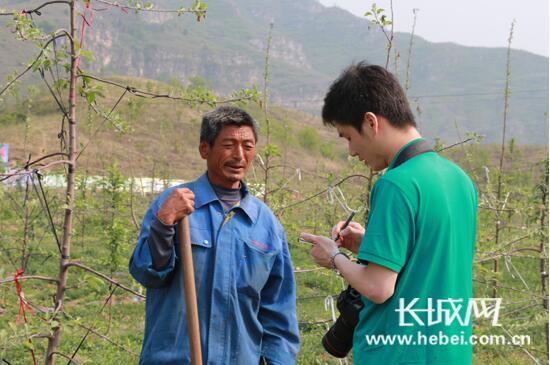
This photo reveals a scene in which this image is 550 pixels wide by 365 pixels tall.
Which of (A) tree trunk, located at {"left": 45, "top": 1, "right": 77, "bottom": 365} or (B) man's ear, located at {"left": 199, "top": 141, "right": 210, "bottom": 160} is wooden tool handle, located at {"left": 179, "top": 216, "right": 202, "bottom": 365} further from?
(A) tree trunk, located at {"left": 45, "top": 1, "right": 77, "bottom": 365}

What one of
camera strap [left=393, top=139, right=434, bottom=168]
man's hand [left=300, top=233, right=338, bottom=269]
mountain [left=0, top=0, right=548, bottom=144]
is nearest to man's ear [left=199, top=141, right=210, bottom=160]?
man's hand [left=300, top=233, right=338, bottom=269]

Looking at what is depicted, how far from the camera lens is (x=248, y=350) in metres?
2.37

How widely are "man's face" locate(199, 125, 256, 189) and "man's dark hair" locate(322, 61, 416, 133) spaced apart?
63cm

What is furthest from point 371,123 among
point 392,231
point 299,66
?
point 299,66

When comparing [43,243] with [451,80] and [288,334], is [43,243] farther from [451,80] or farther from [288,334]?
[451,80]

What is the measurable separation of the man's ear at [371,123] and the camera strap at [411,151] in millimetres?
94

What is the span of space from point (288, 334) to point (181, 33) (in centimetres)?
16421

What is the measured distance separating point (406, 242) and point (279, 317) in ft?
2.98

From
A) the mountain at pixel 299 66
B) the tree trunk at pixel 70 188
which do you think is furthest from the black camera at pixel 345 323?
the mountain at pixel 299 66

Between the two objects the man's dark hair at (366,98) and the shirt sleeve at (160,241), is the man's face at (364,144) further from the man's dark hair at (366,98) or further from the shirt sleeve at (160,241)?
the shirt sleeve at (160,241)

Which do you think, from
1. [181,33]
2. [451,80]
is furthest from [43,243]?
[451,80]

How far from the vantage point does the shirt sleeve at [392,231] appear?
1706 millimetres

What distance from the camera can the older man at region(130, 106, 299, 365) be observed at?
7.43 ft

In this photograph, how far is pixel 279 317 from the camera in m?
2.50
